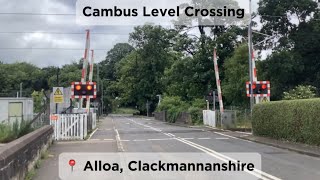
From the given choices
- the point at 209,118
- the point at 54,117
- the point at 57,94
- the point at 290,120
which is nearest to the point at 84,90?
the point at 54,117

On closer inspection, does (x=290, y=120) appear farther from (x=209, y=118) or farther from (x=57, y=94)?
(x=209, y=118)

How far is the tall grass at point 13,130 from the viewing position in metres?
20.5

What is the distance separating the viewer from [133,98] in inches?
4498

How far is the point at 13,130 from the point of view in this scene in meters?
21.2

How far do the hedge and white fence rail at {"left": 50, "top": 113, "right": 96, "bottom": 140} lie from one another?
1009cm

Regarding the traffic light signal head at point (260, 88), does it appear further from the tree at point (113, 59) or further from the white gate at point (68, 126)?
the tree at point (113, 59)

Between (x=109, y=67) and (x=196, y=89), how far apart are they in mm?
97759

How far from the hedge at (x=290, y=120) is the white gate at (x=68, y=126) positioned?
10.1 meters

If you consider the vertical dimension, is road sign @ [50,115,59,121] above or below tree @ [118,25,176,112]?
below

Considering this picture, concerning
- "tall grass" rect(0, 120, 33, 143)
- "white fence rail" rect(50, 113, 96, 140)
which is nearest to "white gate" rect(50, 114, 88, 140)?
"white fence rail" rect(50, 113, 96, 140)

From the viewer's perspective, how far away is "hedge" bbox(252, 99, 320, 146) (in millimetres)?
20698

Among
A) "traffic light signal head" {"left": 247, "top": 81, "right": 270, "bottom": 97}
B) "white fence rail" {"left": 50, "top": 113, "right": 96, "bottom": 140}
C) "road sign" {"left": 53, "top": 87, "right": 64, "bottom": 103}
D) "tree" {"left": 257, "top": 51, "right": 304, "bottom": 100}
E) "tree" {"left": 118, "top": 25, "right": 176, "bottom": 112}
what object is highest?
"tree" {"left": 118, "top": 25, "right": 176, "bottom": 112}

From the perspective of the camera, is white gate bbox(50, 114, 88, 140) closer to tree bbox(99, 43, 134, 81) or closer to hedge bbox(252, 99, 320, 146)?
hedge bbox(252, 99, 320, 146)

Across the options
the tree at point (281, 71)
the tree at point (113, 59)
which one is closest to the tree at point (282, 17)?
the tree at point (281, 71)
